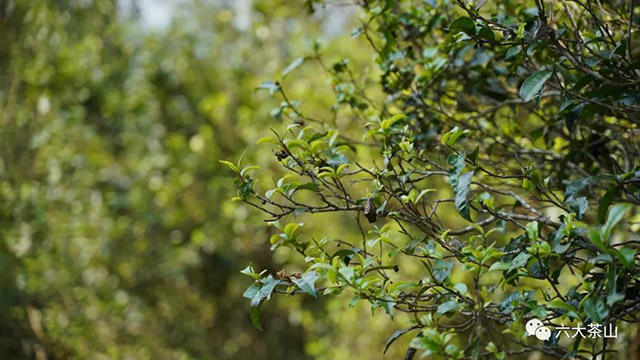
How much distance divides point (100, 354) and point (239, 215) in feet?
4.19

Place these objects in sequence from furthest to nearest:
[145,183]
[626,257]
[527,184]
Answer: [145,183], [527,184], [626,257]

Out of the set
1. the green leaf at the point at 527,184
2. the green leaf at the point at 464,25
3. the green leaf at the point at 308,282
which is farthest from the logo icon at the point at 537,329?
the green leaf at the point at 464,25

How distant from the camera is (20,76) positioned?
12.4ft

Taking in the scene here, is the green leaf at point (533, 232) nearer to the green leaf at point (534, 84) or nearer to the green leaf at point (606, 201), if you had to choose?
the green leaf at point (606, 201)

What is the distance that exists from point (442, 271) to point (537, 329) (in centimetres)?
23

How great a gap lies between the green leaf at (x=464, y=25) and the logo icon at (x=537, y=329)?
0.58 metres

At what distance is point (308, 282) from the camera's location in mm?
1170

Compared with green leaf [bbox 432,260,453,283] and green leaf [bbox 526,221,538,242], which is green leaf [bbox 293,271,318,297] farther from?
green leaf [bbox 526,221,538,242]

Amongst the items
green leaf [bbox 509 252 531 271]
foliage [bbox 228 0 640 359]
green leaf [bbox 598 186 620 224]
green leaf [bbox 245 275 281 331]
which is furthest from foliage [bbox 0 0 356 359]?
green leaf [bbox 598 186 620 224]

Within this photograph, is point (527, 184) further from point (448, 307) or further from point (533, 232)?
point (448, 307)

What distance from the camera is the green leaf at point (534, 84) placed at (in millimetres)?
1202

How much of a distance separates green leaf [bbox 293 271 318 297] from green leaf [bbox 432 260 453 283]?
0.23 m

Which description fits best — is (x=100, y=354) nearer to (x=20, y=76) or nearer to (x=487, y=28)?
(x=20, y=76)

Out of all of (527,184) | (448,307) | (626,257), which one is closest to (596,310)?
(626,257)
